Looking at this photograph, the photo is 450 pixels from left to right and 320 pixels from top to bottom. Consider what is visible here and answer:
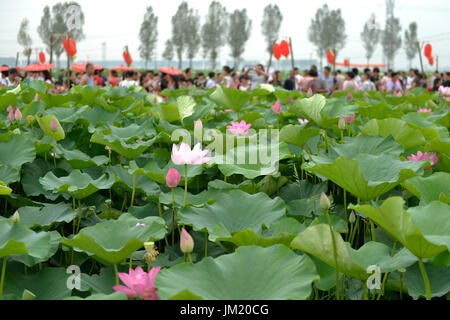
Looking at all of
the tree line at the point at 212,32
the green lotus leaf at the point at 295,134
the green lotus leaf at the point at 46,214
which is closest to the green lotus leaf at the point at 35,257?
the green lotus leaf at the point at 46,214

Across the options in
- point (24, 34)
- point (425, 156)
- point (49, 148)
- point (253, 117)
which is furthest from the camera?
point (24, 34)

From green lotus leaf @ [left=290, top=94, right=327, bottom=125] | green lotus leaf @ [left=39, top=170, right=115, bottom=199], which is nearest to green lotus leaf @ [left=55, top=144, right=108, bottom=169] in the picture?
green lotus leaf @ [left=39, top=170, right=115, bottom=199]

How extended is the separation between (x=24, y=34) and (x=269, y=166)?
4147 centimetres

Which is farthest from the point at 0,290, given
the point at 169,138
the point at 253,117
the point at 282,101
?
the point at 282,101

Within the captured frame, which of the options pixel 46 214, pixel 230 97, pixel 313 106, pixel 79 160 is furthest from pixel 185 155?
pixel 230 97

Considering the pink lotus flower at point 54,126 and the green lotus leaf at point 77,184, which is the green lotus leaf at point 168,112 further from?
the green lotus leaf at point 77,184

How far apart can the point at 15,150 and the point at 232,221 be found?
0.90 meters

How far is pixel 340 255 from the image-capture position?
0.83 meters

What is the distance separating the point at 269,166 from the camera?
138 cm

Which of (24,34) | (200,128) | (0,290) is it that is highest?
(24,34)

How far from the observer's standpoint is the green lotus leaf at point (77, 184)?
4.14ft

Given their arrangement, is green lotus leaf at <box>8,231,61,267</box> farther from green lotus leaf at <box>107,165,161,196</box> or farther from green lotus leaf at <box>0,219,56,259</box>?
green lotus leaf at <box>107,165,161,196</box>
